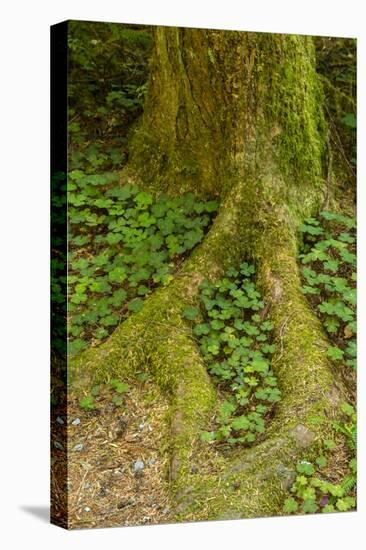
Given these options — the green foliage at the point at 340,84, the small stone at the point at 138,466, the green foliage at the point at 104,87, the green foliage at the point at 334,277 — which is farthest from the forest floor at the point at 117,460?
the green foliage at the point at 340,84

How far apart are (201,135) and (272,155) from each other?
0.51 m

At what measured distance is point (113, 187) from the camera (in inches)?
295

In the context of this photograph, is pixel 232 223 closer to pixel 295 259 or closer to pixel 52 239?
Answer: pixel 295 259

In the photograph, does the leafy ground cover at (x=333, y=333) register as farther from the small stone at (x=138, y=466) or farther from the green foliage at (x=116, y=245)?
the small stone at (x=138, y=466)

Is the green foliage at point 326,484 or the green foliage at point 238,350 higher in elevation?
the green foliage at point 238,350

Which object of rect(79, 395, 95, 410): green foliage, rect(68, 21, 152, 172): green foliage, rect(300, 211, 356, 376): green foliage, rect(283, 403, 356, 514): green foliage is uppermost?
rect(68, 21, 152, 172): green foliage

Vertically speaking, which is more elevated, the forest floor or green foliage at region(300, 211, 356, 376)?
green foliage at region(300, 211, 356, 376)

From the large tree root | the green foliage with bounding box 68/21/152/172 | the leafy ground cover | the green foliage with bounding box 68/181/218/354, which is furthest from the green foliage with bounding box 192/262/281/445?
the green foliage with bounding box 68/21/152/172

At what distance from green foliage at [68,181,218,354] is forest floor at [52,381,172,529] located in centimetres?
45

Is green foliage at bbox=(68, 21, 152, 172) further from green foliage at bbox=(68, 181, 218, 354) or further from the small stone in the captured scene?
the small stone

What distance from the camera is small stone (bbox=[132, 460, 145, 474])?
7328 millimetres

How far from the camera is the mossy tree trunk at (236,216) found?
296 inches

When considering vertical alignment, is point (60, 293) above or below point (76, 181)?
below

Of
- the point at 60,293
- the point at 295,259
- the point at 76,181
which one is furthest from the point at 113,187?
the point at 295,259
